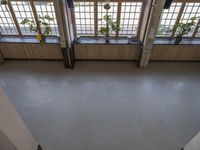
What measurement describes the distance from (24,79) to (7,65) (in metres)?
1.23

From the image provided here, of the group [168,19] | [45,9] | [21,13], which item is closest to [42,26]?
[45,9]

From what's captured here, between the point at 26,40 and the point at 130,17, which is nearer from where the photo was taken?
the point at 130,17

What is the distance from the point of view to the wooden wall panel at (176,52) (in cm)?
581

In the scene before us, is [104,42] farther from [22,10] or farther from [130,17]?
[22,10]

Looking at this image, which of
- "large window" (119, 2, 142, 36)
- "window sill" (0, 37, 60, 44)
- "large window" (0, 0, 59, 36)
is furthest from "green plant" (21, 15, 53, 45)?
"large window" (119, 2, 142, 36)

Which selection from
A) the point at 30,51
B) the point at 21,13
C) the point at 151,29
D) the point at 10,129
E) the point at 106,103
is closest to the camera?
the point at 10,129

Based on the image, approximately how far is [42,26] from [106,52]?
2551mm

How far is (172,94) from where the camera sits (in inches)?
195

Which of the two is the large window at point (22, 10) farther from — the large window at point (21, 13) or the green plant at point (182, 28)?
the green plant at point (182, 28)

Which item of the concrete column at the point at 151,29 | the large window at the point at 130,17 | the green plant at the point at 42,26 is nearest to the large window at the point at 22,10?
the green plant at the point at 42,26

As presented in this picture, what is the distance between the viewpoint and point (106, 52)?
239 inches

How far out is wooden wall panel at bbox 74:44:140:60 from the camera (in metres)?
5.89

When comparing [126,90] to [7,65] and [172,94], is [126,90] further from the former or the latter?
[7,65]

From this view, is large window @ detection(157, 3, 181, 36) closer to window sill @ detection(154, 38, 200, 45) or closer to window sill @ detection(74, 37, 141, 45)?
window sill @ detection(154, 38, 200, 45)
